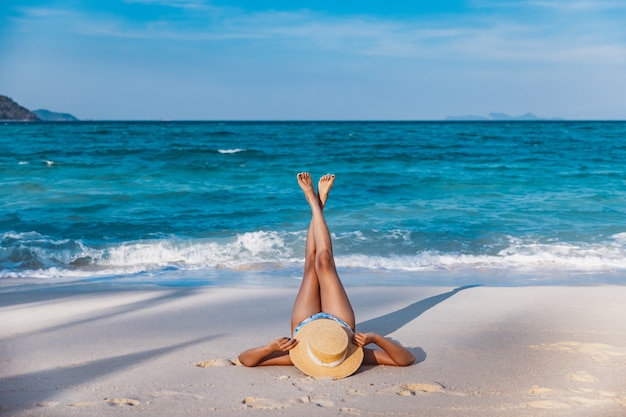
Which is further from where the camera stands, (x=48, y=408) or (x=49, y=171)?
(x=49, y=171)

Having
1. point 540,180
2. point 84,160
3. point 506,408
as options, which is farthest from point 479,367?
point 84,160

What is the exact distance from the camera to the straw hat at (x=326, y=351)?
156 inches

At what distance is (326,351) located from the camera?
395cm

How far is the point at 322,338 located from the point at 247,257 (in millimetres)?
5632

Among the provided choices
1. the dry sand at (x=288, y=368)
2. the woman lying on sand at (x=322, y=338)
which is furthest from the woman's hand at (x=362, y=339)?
the dry sand at (x=288, y=368)

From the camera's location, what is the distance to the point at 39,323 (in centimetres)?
530

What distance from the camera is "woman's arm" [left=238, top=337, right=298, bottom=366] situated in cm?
408

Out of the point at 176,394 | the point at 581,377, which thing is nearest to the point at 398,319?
the point at 581,377

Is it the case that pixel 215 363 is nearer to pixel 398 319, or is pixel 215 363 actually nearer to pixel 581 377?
pixel 398 319

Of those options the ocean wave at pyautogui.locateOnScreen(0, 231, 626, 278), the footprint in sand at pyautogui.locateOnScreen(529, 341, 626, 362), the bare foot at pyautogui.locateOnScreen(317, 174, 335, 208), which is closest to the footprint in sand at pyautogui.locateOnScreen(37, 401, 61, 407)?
the bare foot at pyautogui.locateOnScreen(317, 174, 335, 208)

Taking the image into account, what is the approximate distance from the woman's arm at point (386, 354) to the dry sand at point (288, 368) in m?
0.06

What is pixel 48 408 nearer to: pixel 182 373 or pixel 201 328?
pixel 182 373

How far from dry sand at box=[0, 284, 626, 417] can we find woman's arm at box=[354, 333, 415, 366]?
0.06 metres

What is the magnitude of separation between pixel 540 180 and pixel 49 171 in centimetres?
1452
